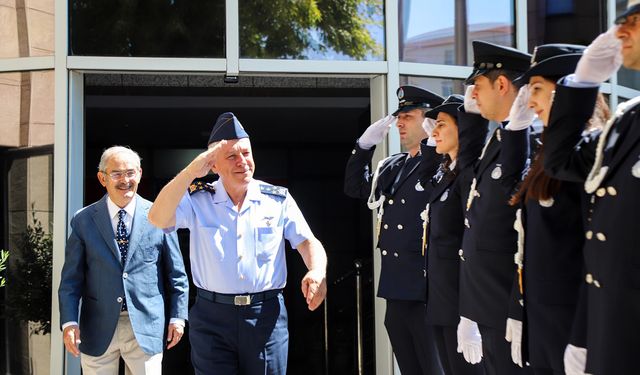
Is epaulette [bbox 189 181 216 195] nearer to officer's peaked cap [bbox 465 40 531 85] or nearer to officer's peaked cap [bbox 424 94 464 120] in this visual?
officer's peaked cap [bbox 424 94 464 120]

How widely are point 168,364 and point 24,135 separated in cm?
281

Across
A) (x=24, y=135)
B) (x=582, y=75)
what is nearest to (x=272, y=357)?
(x=582, y=75)

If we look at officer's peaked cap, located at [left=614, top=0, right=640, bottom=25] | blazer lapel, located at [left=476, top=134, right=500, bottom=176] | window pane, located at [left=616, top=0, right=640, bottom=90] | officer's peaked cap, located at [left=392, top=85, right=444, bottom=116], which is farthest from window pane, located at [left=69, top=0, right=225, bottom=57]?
officer's peaked cap, located at [left=614, top=0, right=640, bottom=25]

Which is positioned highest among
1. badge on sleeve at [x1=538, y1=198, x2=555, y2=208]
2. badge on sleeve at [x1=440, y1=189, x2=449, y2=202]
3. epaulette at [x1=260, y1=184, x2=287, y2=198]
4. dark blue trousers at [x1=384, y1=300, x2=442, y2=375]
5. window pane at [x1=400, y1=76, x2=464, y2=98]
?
window pane at [x1=400, y1=76, x2=464, y2=98]

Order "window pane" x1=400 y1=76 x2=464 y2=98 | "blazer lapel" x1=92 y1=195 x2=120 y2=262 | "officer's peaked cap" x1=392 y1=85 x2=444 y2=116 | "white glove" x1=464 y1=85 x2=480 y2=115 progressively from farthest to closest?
"window pane" x1=400 y1=76 x2=464 y2=98
"officer's peaked cap" x1=392 y1=85 x2=444 y2=116
"blazer lapel" x1=92 y1=195 x2=120 y2=262
"white glove" x1=464 y1=85 x2=480 y2=115

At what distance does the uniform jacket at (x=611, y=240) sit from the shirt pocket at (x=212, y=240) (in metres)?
1.63

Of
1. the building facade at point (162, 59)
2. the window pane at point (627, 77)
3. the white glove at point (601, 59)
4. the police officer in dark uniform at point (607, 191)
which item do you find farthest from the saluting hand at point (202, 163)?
the window pane at point (627, 77)

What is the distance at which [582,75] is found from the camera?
2.28 meters

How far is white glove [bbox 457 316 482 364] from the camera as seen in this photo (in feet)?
10.5

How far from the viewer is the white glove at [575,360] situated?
7.36ft

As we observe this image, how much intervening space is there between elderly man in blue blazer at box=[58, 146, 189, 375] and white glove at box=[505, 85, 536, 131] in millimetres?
2018

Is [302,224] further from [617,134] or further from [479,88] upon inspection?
[617,134]

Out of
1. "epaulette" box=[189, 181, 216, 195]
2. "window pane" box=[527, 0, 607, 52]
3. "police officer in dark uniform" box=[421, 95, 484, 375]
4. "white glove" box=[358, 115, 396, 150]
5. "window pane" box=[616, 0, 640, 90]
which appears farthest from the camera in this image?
"window pane" box=[616, 0, 640, 90]

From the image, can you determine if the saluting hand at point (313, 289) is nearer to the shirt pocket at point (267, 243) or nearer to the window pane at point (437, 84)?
the shirt pocket at point (267, 243)
